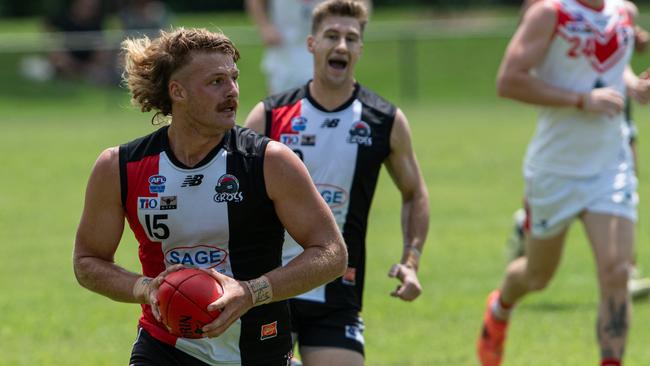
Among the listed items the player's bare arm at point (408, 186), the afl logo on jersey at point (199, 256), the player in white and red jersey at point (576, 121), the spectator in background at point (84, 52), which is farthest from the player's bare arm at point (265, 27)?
the spectator in background at point (84, 52)

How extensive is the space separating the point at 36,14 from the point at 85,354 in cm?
3159

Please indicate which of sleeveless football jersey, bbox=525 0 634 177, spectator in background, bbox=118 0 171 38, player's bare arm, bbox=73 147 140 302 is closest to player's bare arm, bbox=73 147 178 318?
player's bare arm, bbox=73 147 140 302

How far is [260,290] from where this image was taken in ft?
15.8

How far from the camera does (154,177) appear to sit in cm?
515

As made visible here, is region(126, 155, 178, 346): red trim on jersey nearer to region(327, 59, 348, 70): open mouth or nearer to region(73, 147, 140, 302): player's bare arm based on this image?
region(73, 147, 140, 302): player's bare arm

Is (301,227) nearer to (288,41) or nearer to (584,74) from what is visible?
(584,74)

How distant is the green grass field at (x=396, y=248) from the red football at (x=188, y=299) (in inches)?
153

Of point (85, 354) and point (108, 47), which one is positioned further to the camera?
point (108, 47)

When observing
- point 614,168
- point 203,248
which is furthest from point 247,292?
point 614,168

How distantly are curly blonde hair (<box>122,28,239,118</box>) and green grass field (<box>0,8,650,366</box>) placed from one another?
3.72 meters

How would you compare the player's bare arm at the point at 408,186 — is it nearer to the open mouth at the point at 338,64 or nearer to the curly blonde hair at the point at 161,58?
the open mouth at the point at 338,64

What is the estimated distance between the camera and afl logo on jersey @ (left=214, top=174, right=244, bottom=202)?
509cm

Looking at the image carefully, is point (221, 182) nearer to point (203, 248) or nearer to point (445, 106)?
point (203, 248)

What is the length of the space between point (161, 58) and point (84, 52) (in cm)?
2242
